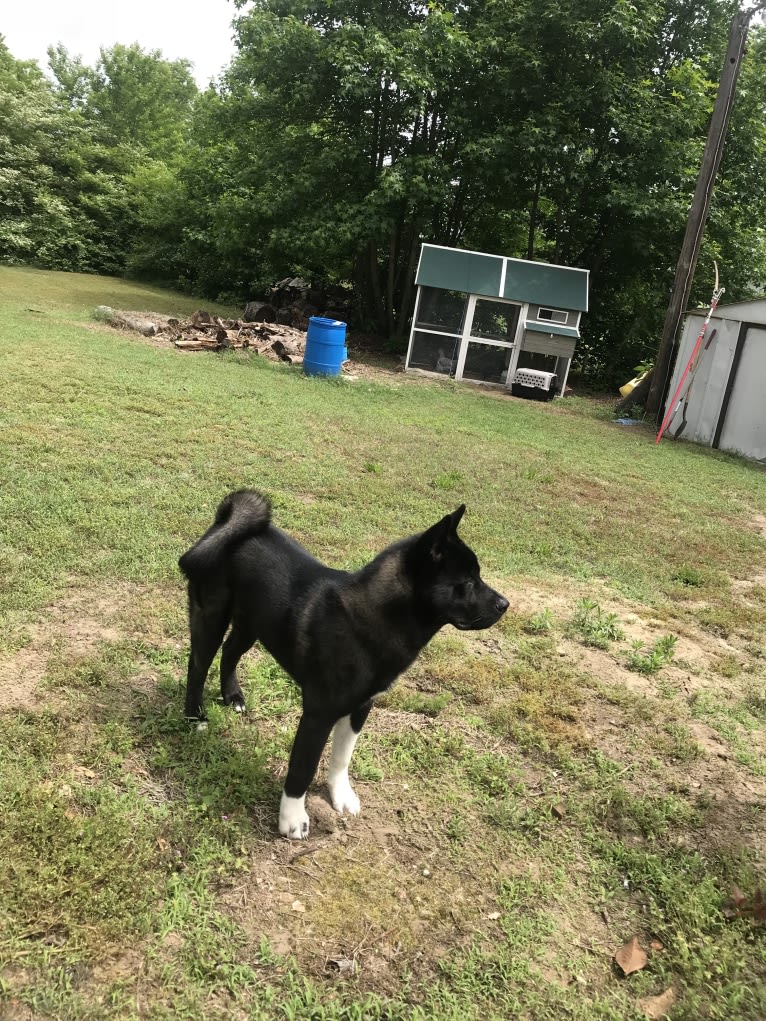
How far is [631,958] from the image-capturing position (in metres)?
2.42

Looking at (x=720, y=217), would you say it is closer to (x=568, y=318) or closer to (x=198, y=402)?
(x=568, y=318)

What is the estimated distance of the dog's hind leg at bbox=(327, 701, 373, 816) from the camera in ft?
9.42

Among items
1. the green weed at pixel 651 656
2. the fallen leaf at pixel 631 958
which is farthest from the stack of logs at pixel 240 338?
the fallen leaf at pixel 631 958

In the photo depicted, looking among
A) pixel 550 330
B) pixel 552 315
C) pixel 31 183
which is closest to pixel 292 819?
pixel 550 330

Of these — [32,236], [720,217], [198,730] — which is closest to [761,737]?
[198,730]

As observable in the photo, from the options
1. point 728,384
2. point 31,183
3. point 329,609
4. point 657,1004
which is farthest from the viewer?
point 31,183

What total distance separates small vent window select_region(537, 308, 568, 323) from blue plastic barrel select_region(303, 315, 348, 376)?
218 inches

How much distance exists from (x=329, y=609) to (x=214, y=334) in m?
13.3

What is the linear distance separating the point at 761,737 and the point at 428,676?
1.79 meters

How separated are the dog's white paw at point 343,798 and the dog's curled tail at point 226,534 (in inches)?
39.6

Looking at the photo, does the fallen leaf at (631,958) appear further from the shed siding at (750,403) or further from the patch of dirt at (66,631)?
the shed siding at (750,403)

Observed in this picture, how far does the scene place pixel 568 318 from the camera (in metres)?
16.7

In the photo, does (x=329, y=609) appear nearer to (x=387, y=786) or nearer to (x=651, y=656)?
(x=387, y=786)

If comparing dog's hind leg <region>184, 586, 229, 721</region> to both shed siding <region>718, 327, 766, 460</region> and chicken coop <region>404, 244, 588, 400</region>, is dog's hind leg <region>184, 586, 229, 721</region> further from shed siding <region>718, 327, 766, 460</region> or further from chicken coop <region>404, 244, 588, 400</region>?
chicken coop <region>404, 244, 588, 400</region>
